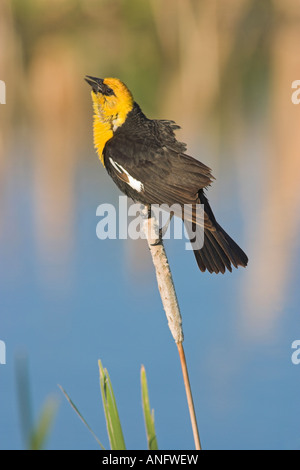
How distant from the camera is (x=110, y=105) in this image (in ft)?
9.20

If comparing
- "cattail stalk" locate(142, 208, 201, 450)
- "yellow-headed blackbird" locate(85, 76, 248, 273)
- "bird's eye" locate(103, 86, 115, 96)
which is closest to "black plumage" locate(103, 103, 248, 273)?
"yellow-headed blackbird" locate(85, 76, 248, 273)

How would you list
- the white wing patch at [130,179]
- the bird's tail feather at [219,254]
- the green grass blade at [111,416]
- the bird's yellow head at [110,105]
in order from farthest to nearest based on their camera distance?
the bird's yellow head at [110,105]
the white wing patch at [130,179]
the bird's tail feather at [219,254]
the green grass blade at [111,416]

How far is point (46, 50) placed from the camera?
6.84 m

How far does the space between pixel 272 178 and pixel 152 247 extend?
11.6 ft

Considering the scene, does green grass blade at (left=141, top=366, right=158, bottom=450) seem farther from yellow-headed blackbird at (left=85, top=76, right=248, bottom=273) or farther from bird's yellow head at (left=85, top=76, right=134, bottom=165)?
bird's yellow head at (left=85, top=76, right=134, bottom=165)

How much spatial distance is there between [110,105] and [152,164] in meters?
0.36

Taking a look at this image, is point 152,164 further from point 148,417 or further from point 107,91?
point 148,417

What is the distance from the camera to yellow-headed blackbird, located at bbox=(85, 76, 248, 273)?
2389 mm

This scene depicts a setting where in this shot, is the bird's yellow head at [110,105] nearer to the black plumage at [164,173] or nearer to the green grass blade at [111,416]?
the black plumage at [164,173]

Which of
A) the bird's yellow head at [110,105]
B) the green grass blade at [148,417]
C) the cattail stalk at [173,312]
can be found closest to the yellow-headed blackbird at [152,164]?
the bird's yellow head at [110,105]

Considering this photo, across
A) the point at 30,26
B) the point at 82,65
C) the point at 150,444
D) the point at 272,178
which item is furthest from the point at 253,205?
the point at 150,444

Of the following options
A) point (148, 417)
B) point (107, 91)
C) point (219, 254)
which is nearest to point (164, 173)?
point (219, 254)

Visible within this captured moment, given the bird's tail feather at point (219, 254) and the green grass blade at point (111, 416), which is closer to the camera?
the green grass blade at point (111, 416)

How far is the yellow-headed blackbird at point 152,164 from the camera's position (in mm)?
2389
